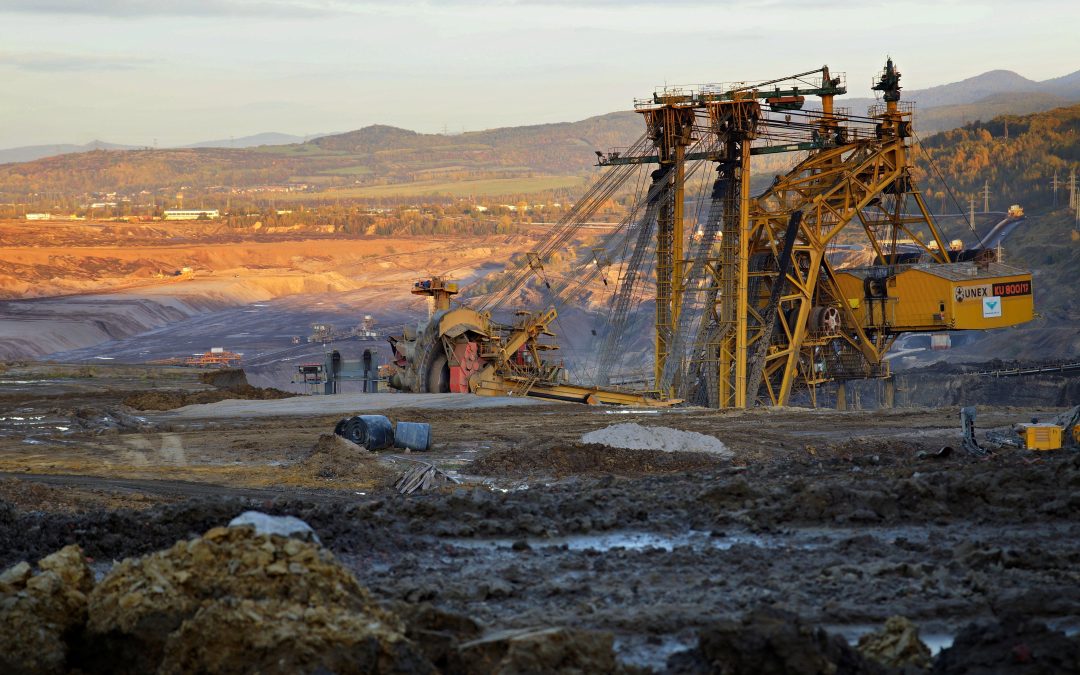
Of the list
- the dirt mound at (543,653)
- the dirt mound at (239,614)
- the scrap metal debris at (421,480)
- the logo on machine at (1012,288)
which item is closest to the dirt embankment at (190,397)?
the scrap metal debris at (421,480)

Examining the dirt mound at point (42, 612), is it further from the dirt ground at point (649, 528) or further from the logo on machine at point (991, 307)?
the logo on machine at point (991, 307)

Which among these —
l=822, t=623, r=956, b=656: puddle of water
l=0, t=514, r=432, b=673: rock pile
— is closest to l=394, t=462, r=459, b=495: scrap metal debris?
l=0, t=514, r=432, b=673: rock pile

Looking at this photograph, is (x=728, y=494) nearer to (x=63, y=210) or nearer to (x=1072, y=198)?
(x=1072, y=198)

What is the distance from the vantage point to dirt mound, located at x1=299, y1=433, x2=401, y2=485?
74.3ft

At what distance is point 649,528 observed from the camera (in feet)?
49.4

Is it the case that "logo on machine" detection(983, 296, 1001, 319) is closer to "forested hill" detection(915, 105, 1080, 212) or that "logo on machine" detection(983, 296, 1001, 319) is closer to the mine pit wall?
the mine pit wall

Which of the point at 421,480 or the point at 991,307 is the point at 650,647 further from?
the point at 991,307

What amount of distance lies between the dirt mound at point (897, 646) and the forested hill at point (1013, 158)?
100421mm

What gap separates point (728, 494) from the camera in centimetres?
1647

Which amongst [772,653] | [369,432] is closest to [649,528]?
[772,653]

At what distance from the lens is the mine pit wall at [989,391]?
4891 centimetres

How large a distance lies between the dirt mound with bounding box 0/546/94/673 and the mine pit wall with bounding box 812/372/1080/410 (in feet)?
126

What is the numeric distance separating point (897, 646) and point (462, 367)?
30.6m

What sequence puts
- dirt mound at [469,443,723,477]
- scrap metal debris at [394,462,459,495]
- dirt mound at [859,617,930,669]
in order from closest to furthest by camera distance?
dirt mound at [859,617,930,669] → scrap metal debris at [394,462,459,495] → dirt mound at [469,443,723,477]
